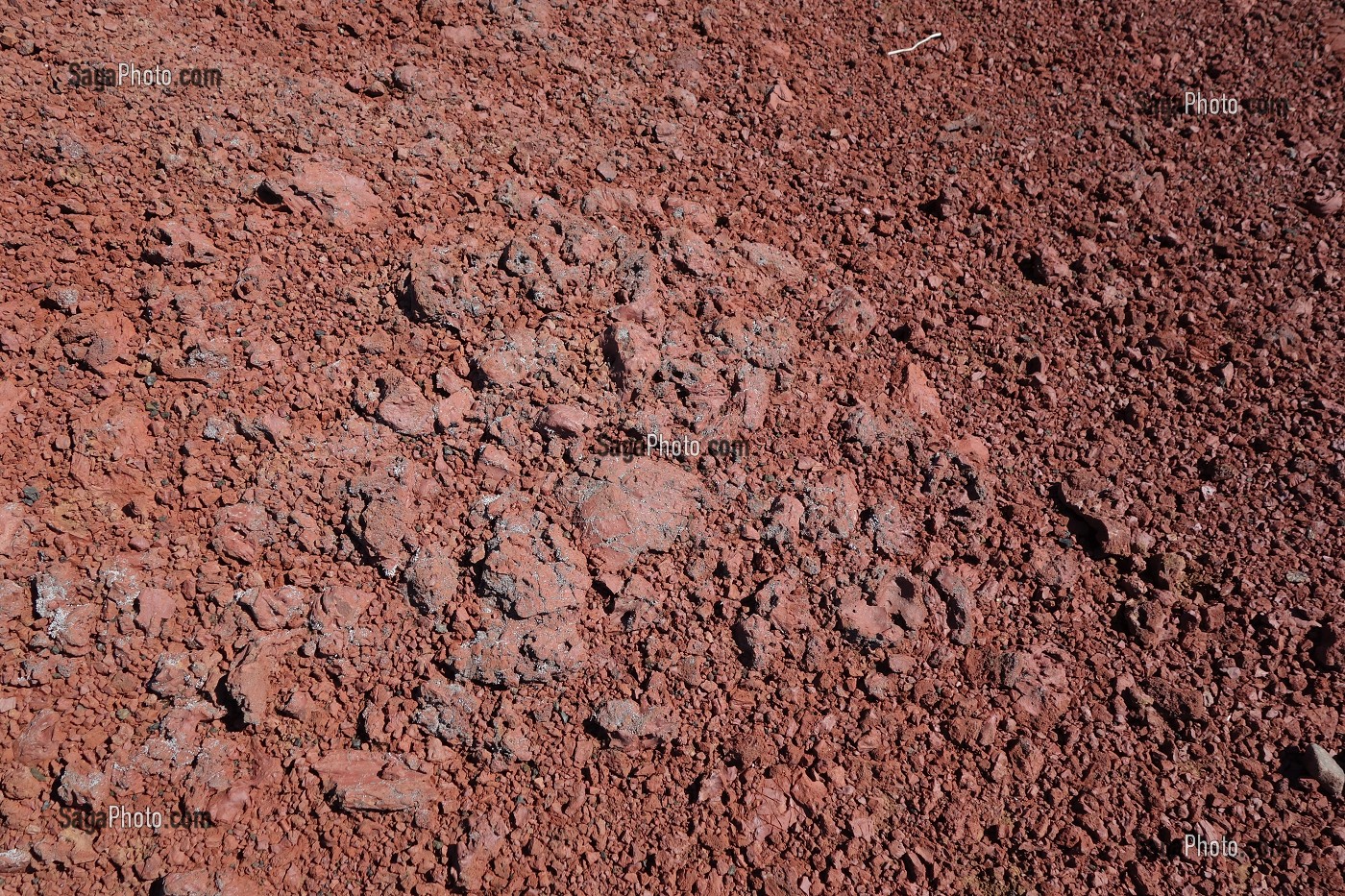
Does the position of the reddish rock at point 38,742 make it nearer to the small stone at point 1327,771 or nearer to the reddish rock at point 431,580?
the reddish rock at point 431,580

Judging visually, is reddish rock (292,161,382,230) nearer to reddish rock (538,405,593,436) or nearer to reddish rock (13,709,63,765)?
reddish rock (538,405,593,436)

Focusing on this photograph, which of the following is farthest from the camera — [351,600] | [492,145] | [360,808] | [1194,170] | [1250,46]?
[1250,46]

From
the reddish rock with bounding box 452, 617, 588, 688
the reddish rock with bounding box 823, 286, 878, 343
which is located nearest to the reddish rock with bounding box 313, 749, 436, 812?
the reddish rock with bounding box 452, 617, 588, 688

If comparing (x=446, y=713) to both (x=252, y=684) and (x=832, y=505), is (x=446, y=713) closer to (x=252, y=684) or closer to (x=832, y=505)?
(x=252, y=684)

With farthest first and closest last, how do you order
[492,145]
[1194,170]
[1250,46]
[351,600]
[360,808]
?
[1250,46], [1194,170], [492,145], [351,600], [360,808]

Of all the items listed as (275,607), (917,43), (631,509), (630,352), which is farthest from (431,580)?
(917,43)

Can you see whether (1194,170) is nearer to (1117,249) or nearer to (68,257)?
(1117,249)

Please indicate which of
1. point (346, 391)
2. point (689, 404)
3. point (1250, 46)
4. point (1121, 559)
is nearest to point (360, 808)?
point (346, 391)

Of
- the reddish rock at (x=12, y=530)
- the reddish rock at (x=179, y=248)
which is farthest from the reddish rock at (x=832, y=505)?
the reddish rock at (x=12, y=530)
